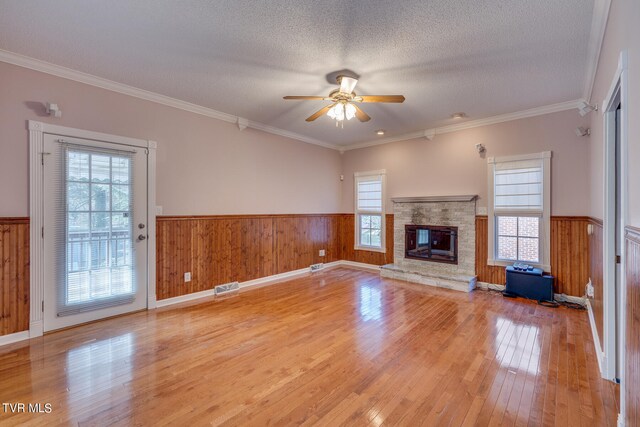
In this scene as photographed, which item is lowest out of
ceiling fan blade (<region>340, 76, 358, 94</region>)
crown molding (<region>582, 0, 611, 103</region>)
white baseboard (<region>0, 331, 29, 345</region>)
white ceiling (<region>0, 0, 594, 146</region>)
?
white baseboard (<region>0, 331, 29, 345</region>)

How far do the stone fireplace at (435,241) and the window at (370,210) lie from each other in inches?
16.5

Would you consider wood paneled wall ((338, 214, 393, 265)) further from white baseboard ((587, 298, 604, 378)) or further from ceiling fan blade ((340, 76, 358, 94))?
ceiling fan blade ((340, 76, 358, 94))

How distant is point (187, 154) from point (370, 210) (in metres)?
3.75

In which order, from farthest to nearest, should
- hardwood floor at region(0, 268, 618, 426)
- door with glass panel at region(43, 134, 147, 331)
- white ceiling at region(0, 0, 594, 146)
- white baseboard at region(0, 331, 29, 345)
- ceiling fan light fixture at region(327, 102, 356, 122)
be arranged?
ceiling fan light fixture at region(327, 102, 356, 122), door with glass panel at region(43, 134, 147, 331), white baseboard at region(0, 331, 29, 345), white ceiling at region(0, 0, 594, 146), hardwood floor at region(0, 268, 618, 426)

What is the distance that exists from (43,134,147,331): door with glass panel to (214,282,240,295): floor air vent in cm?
98

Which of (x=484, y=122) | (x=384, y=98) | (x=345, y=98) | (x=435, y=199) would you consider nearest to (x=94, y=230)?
(x=345, y=98)

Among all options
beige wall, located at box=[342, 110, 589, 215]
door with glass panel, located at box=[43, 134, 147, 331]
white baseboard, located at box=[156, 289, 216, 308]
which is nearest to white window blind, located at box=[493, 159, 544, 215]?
beige wall, located at box=[342, 110, 589, 215]

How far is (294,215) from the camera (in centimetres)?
566

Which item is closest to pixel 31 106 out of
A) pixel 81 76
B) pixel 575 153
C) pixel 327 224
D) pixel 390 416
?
pixel 81 76

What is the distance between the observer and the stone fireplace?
484 cm

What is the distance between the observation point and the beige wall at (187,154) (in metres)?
2.84

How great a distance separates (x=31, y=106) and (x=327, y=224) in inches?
190

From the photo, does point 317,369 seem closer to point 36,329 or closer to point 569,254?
point 36,329

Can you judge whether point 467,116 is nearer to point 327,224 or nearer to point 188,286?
point 327,224
